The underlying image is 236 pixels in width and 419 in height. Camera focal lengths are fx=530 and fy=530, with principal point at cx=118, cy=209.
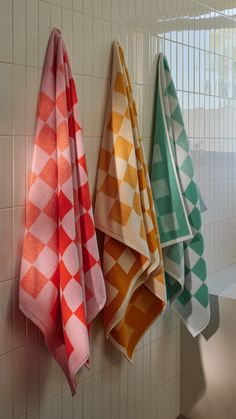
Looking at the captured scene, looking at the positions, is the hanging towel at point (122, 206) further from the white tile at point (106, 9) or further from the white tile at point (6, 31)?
the white tile at point (6, 31)

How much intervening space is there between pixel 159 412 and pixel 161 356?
0.23 metres

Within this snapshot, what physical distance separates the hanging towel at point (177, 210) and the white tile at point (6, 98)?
25.1 inches

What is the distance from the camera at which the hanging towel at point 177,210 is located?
5.98 feet

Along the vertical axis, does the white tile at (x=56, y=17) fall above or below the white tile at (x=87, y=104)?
above

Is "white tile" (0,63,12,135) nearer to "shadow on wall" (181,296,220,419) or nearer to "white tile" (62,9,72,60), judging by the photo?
"white tile" (62,9,72,60)

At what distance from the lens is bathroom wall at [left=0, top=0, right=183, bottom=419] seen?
1.36 metres

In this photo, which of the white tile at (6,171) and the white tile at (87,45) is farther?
the white tile at (87,45)

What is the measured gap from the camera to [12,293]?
4.60ft

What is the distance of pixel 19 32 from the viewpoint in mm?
1358

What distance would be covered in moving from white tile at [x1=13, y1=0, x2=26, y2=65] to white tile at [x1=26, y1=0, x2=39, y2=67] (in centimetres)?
1

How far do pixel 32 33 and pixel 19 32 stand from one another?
0.05m

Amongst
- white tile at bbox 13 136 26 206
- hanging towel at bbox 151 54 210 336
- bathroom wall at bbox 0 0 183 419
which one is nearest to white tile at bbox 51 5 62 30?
bathroom wall at bbox 0 0 183 419

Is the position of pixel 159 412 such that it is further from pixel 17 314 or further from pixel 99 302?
pixel 17 314

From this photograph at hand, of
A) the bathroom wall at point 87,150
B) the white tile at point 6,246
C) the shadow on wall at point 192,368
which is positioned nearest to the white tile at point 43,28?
the bathroom wall at point 87,150
